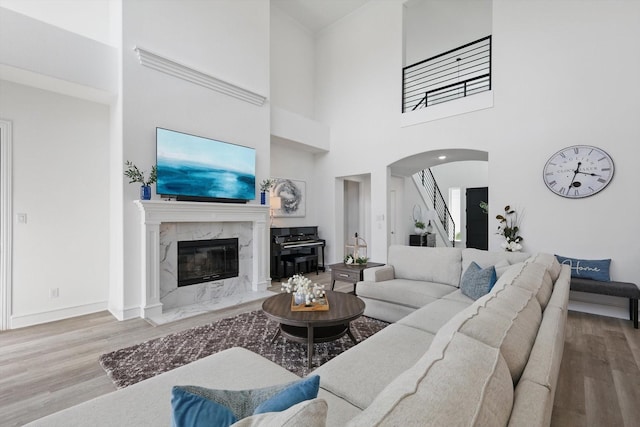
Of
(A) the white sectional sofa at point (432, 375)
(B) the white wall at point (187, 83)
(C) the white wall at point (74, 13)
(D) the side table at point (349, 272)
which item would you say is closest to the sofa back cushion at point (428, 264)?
(D) the side table at point (349, 272)

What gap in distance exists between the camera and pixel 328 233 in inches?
271

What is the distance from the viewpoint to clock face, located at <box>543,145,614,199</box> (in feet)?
12.3

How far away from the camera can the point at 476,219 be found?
8.84 meters

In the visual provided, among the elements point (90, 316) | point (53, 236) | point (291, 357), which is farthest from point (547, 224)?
point (53, 236)

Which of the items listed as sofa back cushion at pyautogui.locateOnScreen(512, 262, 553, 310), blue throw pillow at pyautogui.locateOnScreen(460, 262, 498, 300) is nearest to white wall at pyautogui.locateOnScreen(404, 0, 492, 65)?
blue throw pillow at pyautogui.locateOnScreen(460, 262, 498, 300)

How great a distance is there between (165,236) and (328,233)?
3.74 m

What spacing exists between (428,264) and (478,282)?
31.9 inches

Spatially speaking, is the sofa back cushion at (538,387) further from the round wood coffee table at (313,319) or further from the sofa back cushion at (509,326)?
the round wood coffee table at (313,319)

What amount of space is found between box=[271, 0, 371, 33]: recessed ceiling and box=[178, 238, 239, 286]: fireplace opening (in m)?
5.17

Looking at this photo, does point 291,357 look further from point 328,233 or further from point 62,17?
point 62,17

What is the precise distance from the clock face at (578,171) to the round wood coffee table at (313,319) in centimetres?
341

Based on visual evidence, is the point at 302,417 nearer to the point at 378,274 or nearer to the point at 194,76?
the point at 378,274

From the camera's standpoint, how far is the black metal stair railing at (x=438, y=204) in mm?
9414

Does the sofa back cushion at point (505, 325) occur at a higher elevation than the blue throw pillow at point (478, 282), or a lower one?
higher
